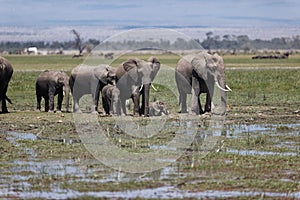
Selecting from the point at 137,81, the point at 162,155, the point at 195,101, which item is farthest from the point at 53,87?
the point at 162,155

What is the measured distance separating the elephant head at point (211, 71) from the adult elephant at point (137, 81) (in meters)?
1.20

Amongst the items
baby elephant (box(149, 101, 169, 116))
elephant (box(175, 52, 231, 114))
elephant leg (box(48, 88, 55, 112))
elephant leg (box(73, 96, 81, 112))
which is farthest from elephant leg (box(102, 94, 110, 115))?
elephant (box(175, 52, 231, 114))

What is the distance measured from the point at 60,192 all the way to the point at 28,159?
3.04 m

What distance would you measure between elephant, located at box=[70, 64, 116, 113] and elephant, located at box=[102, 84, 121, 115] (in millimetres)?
415

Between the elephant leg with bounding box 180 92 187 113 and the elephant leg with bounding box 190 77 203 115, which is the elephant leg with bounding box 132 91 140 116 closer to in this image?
the elephant leg with bounding box 190 77 203 115

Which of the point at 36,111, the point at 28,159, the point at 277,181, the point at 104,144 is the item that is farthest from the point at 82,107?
the point at 277,181

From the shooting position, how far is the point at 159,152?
1519cm

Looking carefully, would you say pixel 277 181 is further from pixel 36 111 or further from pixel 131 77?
pixel 36 111

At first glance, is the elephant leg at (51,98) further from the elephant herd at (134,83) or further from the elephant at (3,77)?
the elephant at (3,77)

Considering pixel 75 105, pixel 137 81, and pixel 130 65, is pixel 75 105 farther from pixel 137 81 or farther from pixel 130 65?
pixel 137 81

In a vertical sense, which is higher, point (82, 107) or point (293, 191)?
point (293, 191)

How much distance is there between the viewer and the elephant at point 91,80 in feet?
77.5

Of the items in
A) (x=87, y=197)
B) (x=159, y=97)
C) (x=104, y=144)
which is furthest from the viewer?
(x=159, y=97)

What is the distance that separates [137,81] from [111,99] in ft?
2.88
